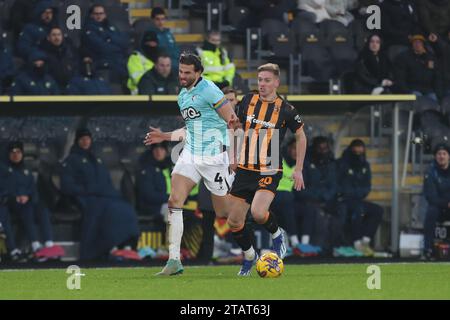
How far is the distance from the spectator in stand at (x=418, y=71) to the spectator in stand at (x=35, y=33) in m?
5.14

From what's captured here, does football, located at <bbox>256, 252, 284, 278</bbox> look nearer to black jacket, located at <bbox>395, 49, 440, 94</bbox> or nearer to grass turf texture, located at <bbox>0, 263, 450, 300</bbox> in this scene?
grass turf texture, located at <bbox>0, 263, 450, 300</bbox>

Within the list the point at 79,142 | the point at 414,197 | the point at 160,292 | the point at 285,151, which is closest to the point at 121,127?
the point at 79,142

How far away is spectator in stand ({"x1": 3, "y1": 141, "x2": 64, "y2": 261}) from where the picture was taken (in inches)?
699

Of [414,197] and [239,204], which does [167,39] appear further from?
[239,204]

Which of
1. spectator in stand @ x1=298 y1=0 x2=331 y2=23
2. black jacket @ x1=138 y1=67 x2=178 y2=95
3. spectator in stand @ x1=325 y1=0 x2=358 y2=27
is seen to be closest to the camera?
black jacket @ x1=138 y1=67 x2=178 y2=95

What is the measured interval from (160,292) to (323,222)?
25.8 feet

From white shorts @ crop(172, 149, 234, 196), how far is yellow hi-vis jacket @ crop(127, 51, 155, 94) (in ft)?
16.3

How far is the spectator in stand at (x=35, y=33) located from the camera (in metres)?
18.4

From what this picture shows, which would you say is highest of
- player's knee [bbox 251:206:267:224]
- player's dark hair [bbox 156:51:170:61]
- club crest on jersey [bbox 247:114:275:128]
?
player's dark hair [bbox 156:51:170:61]

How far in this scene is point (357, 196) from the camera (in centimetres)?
1909

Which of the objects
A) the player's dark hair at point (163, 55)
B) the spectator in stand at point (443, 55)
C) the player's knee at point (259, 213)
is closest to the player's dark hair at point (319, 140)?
the player's dark hair at point (163, 55)

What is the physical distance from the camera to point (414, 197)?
63.7ft

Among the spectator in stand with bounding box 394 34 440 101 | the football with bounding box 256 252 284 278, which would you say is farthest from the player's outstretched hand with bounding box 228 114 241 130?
the spectator in stand with bounding box 394 34 440 101

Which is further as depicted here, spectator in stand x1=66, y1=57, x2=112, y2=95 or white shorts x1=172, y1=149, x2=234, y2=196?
spectator in stand x1=66, y1=57, x2=112, y2=95
